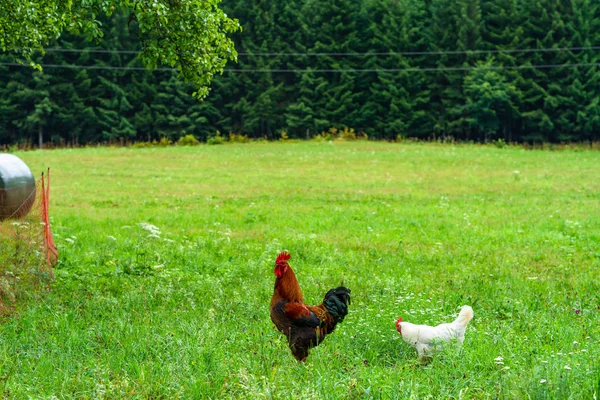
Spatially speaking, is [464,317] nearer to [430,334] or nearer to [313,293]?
[430,334]

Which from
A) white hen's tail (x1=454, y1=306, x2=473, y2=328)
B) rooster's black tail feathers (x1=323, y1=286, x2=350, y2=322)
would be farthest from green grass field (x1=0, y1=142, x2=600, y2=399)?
rooster's black tail feathers (x1=323, y1=286, x2=350, y2=322)

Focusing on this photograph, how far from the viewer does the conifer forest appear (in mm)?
63594

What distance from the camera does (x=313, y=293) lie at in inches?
362

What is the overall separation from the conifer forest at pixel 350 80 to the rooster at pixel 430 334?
59153mm

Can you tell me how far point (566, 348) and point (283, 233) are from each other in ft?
31.0

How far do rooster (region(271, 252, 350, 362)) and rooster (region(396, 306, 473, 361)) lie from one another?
753 mm

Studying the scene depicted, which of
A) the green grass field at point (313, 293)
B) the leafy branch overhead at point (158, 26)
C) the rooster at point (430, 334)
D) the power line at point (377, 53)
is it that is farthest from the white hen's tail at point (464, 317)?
the power line at point (377, 53)

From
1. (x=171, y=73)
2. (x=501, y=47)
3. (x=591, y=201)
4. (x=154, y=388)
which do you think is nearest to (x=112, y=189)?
(x=591, y=201)

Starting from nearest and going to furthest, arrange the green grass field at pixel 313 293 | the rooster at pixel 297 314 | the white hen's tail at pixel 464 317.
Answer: the green grass field at pixel 313 293, the rooster at pixel 297 314, the white hen's tail at pixel 464 317

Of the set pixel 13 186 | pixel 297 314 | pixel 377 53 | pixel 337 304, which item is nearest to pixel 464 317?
pixel 337 304

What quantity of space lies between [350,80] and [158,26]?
196 ft

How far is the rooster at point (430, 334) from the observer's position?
6.06m

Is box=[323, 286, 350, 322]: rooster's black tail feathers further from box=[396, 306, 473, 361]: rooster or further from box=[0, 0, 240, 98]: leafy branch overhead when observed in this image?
box=[0, 0, 240, 98]: leafy branch overhead

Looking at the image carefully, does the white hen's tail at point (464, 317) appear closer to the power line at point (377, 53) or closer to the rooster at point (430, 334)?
the rooster at point (430, 334)
